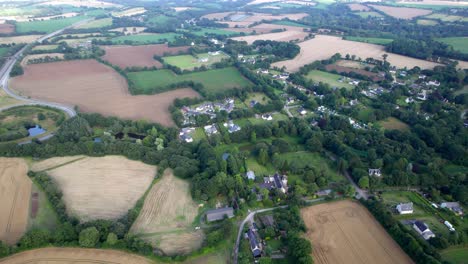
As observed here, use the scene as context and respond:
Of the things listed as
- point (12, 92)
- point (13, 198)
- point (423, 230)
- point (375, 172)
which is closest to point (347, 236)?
point (423, 230)

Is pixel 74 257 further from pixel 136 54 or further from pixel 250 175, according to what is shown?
pixel 136 54

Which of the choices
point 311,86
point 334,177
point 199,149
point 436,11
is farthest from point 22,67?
point 436,11

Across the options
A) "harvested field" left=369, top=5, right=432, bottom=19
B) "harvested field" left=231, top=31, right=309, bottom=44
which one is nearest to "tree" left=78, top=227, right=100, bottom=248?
"harvested field" left=231, top=31, right=309, bottom=44

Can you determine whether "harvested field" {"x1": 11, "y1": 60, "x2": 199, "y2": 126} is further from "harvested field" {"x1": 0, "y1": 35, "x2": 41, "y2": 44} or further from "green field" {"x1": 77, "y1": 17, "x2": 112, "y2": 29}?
"green field" {"x1": 77, "y1": 17, "x2": 112, "y2": 29}

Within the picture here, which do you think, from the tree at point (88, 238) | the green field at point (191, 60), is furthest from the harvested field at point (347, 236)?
the green field at point (191, 60)

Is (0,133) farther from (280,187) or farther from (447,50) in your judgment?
(447,50)
